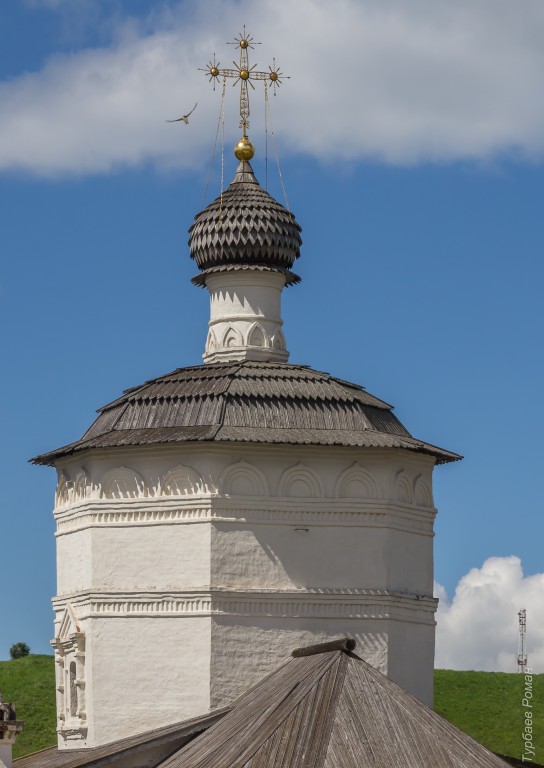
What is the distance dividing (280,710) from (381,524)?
366 centimetres

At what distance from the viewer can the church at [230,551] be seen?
20.3m

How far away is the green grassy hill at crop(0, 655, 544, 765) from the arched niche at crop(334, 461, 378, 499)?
16608 millimetres

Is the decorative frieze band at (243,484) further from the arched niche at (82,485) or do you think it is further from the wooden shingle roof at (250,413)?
the wooden shingle roof at (250,413)

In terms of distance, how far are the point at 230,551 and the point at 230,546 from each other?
2.4 inches

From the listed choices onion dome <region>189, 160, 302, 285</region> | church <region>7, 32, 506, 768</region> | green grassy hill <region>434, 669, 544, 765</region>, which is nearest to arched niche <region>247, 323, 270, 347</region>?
onion dome <region>189, 160, 302, 285</region>

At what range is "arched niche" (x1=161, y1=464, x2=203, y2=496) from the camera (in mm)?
20594

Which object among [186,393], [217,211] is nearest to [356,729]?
[186,393]

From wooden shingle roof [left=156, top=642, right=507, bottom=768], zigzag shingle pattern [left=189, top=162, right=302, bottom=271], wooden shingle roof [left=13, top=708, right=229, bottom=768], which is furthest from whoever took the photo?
zigzag shingle pattern [left=189, top=162, right=302, bottom=271]

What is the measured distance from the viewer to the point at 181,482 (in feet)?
67.9

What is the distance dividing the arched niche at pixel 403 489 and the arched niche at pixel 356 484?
1.24 ft

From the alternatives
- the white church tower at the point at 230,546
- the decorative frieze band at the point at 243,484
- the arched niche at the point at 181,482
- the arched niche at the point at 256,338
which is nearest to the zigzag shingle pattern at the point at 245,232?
the arched niche at the point at 256,338

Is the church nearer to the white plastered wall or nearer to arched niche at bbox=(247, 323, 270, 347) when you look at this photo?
the white plastered wall

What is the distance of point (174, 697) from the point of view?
66.2 ft

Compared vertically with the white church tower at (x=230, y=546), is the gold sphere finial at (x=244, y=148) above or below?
above
